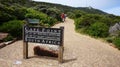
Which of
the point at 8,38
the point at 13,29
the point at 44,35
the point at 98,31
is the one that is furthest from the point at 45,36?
the point at 98,31

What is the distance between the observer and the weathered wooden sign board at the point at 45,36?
Answer: 10.8m

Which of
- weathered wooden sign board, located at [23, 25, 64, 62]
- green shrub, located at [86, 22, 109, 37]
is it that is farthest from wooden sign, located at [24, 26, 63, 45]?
green shrub, located at [86, 22, 109, 37]

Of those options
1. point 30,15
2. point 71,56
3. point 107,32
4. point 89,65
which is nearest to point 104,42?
point 107,32

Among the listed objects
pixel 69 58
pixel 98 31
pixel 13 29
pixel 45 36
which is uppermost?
pixel 45 36

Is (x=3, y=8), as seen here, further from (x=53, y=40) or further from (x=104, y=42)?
(x=53, y=40)

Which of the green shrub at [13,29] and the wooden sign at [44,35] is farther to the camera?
the green shrub at [13,29]

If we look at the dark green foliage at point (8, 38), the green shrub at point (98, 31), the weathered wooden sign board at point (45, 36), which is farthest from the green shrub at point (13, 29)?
the green shrub at point (98, 31)

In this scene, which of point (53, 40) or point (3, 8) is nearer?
point (53, 40)

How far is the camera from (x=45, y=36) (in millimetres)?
11055

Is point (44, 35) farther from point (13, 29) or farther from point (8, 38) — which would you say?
point (13, 29)

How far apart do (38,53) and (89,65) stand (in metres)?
2.56

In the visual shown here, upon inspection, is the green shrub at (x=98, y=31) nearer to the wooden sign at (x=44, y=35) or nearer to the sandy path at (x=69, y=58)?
the sandy path at (x=69, y=58)

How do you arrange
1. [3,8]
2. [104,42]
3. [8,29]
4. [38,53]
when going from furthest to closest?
[3,8] < [104,42] < [8,29] < [38,53]

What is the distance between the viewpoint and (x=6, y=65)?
10.2 meters
